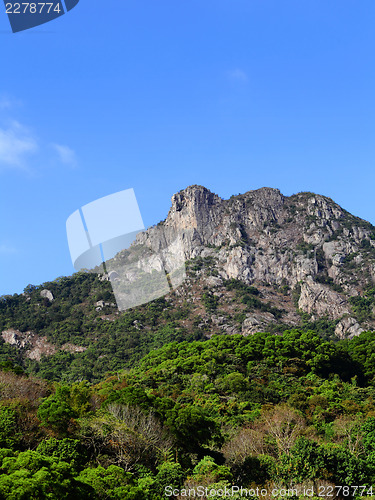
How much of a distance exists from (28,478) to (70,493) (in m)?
1.28

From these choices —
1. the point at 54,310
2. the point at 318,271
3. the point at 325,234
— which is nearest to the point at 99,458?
the point at 54,310

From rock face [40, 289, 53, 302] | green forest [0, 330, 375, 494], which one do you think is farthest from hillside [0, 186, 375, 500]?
rock face [40, 289, 53, 302]

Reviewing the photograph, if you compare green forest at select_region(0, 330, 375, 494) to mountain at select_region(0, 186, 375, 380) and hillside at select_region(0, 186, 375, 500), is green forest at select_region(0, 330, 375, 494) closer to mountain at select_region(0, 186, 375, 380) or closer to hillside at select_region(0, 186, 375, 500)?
hillside at select_region(0, 186, 375, 500)

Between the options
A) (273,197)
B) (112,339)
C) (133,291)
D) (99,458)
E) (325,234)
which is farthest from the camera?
(273,197)

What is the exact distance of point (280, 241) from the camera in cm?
7694

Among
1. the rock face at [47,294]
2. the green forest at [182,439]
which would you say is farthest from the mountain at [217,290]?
the green forest at [182,439]

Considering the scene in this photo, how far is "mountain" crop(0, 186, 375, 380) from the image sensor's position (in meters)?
57.2

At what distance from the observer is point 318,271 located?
231 ft

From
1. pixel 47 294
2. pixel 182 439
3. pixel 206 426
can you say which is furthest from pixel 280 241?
pixel 182 439

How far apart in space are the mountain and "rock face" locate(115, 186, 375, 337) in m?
0.17

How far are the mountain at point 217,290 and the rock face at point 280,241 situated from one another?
0.56 feet

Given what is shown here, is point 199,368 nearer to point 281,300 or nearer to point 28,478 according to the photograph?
point 28,478

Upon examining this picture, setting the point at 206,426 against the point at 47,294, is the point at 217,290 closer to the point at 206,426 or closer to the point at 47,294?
the point at 47,294

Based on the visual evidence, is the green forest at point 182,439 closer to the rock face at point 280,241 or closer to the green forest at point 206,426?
the green forest at point 206,426
